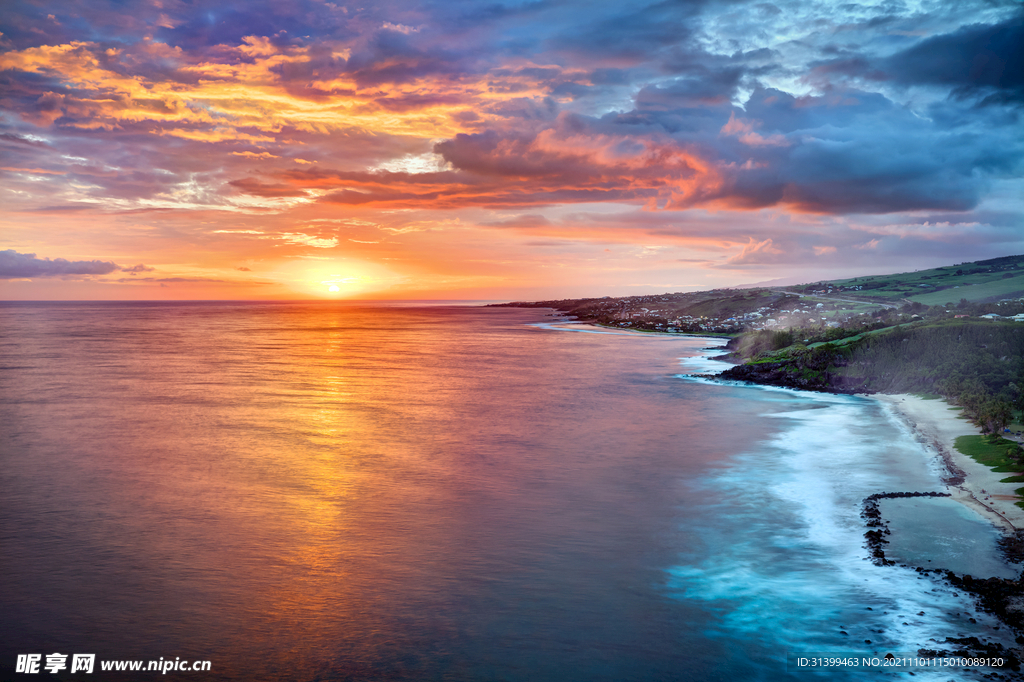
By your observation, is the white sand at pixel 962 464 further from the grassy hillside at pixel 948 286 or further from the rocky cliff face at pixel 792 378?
the grassy hillside at pixel 948 286

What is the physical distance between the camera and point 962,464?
23.6m

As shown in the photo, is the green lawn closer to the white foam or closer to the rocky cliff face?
the rocky cliff face

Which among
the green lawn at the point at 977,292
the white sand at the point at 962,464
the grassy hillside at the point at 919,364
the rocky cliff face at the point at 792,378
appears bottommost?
the white sand at the point at 962,464

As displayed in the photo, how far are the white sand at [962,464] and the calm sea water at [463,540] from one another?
98cm

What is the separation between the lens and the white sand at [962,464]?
18.3 metres

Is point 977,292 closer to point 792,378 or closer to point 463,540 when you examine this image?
point 792,378

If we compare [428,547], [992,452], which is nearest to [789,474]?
[992,452]

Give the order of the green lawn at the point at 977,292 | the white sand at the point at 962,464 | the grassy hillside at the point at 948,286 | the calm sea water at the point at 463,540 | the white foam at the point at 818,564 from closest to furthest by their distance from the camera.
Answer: the calm sea water at the point at 463,540, the white foam at the point at 818,564, the white sand at the point at 962,464, the green lawn at the point at 977,292, the grassy hillside at the point at 948,286

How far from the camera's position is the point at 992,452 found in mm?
24344

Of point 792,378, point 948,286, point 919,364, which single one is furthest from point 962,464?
point 948,286

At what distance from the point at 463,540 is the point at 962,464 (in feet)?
63.8

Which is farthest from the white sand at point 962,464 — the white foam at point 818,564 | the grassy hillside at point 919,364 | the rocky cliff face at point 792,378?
the rocky cliff face at point 792,378

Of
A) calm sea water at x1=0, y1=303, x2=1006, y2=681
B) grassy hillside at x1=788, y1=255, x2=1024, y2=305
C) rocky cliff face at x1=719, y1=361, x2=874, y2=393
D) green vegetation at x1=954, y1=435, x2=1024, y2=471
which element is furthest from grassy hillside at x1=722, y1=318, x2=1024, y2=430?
grassy hillside at x1=788, y1=255, x2=1024, y2=305

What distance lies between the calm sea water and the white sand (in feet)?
3.22
